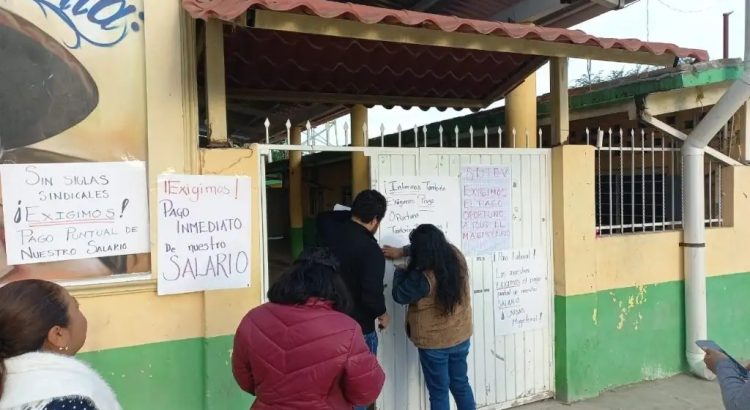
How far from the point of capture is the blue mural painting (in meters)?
2.95

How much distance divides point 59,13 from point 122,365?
1837mm

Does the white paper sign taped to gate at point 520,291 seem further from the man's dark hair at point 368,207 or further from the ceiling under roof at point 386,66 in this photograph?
the ceiling under roof at point 386,66

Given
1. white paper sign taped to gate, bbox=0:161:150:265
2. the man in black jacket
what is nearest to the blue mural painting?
white paper sign taped to gate, bbox=0:161:150:265

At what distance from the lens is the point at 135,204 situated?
3.10m

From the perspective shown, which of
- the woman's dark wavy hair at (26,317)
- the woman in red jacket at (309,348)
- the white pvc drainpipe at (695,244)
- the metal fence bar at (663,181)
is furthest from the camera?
the metal fence bar at (663,181)

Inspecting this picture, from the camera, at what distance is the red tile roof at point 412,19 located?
2.78 meters

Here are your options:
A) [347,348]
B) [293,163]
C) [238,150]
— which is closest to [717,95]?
[238,150]

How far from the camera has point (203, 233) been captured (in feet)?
10.6

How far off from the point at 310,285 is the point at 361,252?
1107 millimetres

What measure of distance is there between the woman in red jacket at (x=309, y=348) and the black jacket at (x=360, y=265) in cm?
101

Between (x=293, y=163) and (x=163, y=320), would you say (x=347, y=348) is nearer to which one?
(x=163, y=320)

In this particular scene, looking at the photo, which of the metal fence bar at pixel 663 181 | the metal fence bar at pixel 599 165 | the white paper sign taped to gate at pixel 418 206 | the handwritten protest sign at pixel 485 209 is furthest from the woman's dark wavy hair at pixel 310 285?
the metal fence bar at pixel 663 181

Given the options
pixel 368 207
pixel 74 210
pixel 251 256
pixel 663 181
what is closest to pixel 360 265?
pixel 368 207

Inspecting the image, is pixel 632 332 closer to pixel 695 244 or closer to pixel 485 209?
pixel 695 244
